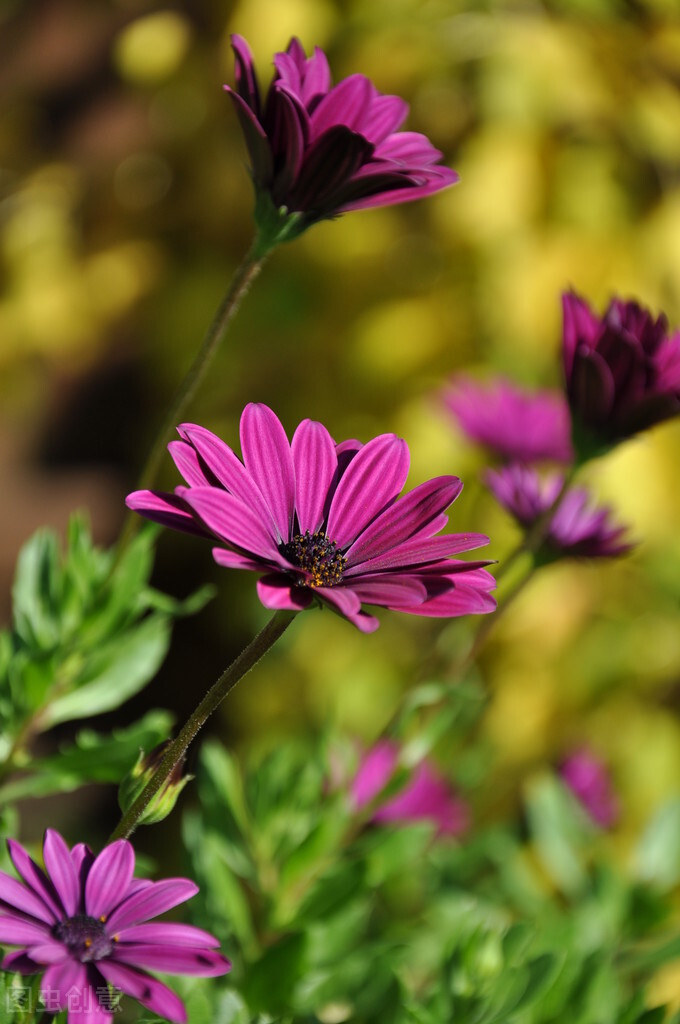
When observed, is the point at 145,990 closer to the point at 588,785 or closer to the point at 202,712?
the point at 202,712

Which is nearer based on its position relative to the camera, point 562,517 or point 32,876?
point 32,876

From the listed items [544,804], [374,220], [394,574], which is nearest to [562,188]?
[374,220]

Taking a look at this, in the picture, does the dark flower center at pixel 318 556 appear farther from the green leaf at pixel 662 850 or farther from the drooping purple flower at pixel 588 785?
the drooping purple flower at pixel 588 785

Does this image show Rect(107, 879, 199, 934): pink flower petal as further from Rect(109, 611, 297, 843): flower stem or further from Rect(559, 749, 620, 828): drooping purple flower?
Rect(559, 749, 620, 828): drooping purple flower

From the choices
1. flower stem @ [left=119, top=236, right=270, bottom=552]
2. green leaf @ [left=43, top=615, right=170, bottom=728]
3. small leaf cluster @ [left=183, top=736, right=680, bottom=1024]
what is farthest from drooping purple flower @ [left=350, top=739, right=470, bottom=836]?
flower stem @ [left=119, top=236, right=270, bottom=552]

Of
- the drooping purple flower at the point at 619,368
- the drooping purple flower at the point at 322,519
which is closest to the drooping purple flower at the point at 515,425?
the drooping purple flower at the point at 619,368

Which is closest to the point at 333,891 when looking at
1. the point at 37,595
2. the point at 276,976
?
the point at 276,976

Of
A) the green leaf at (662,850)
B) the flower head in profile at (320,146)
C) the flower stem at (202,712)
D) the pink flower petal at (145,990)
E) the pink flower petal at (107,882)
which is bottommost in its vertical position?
the green leaf at (662,850)
